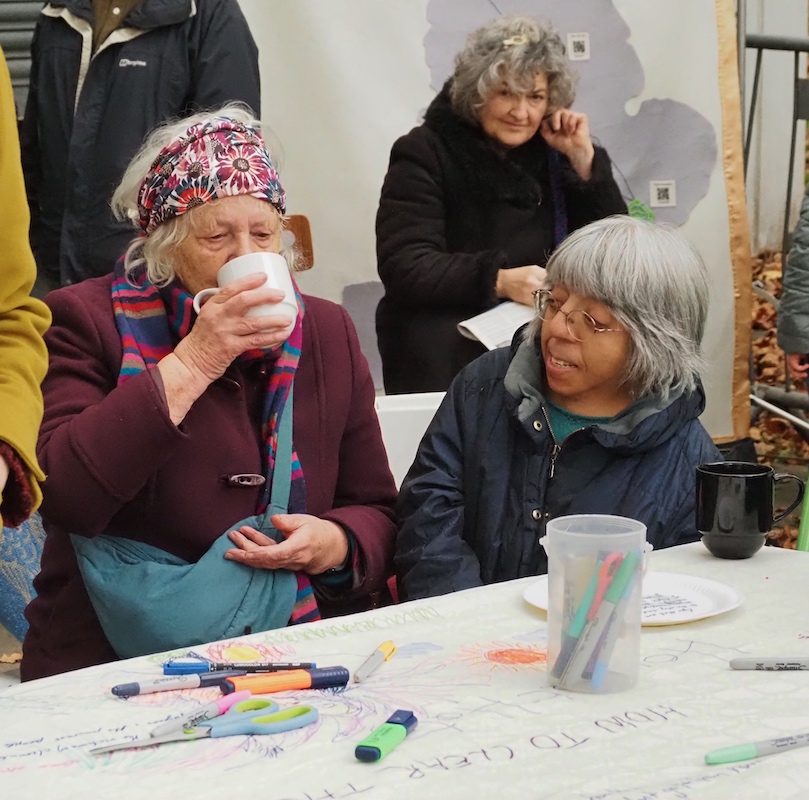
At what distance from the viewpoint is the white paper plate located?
1.32m

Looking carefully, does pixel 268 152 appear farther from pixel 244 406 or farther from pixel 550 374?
pixel 550 374

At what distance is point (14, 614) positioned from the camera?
196cm

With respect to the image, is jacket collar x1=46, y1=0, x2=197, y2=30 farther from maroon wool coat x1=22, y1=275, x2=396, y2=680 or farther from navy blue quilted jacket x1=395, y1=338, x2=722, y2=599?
navy blue quilted jacket x1=395, y1=338, x2=722, y2=599

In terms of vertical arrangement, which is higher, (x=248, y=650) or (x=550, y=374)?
(x=550, y=374)

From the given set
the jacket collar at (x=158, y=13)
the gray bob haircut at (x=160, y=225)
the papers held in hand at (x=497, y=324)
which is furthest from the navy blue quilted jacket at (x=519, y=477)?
the jacket collar at (x=158, y=13)

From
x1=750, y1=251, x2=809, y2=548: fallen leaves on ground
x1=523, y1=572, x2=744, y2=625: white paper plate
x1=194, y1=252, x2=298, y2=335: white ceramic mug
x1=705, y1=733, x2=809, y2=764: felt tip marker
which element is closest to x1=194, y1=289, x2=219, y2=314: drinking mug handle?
x1=194, y1=252, x2=298, y2=335: white ceramic mug

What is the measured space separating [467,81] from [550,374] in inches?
57.6

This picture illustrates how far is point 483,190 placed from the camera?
3.13 metres

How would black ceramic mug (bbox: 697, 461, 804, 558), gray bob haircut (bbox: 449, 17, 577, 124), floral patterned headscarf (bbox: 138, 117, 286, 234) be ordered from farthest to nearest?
1. gray bob haircut (bbox: 449, 17, 577, 124)
2. floral patterned headscarf (bbox: 138, 117, 286, 234)
3. black ceramic mug (bbox: 697, 461, 804, 558)

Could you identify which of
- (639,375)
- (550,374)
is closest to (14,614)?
(550,374)

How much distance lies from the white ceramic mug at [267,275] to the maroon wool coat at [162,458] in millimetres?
145

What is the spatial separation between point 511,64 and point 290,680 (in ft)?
7.57

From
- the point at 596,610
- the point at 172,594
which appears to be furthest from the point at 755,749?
the point at 172,594

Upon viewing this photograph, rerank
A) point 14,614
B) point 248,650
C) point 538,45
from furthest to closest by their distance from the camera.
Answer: point 538,45, point 14,614, point 248,650
